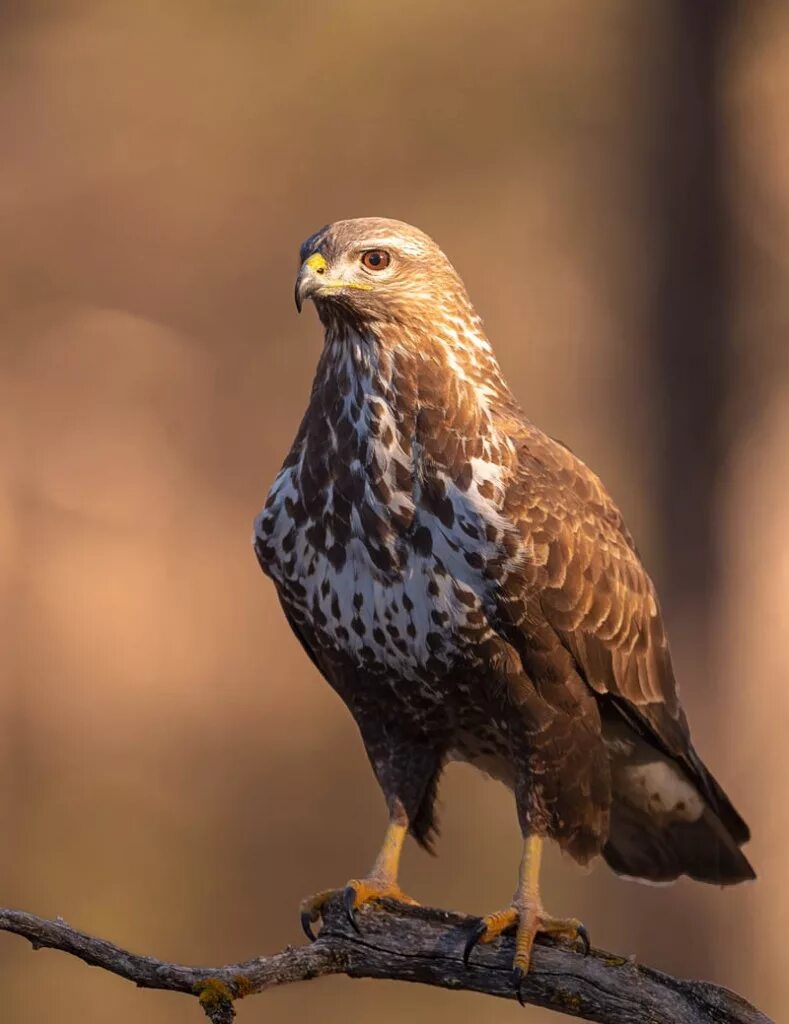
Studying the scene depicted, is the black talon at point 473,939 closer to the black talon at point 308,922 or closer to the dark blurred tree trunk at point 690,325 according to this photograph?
the black talon at point 308,922

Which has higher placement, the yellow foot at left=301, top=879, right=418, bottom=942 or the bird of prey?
the bird of prey

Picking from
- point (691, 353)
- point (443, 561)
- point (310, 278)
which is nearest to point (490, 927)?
point (443, 561)

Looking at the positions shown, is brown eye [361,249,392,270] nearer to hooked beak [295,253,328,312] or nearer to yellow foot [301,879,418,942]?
hooked beak [295,253,328,312]

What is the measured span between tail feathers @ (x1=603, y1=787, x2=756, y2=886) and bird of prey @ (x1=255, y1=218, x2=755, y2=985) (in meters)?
0.57

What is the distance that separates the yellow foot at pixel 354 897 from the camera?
395cm

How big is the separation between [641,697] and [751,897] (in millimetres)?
3803

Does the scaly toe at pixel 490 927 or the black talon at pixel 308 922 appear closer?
the scaly toe at pixel 490 927

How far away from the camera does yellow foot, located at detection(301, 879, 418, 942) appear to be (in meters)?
3.95

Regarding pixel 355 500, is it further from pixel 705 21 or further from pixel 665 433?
pixel 705 21

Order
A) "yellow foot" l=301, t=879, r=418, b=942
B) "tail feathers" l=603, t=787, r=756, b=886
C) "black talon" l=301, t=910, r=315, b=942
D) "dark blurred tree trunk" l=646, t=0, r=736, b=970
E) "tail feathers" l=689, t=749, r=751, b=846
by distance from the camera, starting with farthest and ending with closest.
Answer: "dark blurred tree trunk" l=646, t=0, r=736, b=970
"tail feathers" l=603, t=787, r=756, b=886
"tail feathers" l=689, t=749, r=751, b=846
"black talon" l=301, t=910, r=315, b=942
"yellow foot" l=301, t=879, r=418, b=942

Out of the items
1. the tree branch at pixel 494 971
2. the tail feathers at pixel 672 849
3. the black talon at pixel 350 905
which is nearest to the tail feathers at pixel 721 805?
the tail feathers at pixel 672 849

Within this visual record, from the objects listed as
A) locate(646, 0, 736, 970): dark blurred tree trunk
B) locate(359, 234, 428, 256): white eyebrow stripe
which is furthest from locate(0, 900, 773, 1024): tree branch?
locate(646, 0, 736, 970): dark blurred tree trunk

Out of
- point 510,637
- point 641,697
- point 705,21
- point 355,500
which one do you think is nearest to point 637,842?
point 641,697

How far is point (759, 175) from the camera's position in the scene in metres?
7.85
